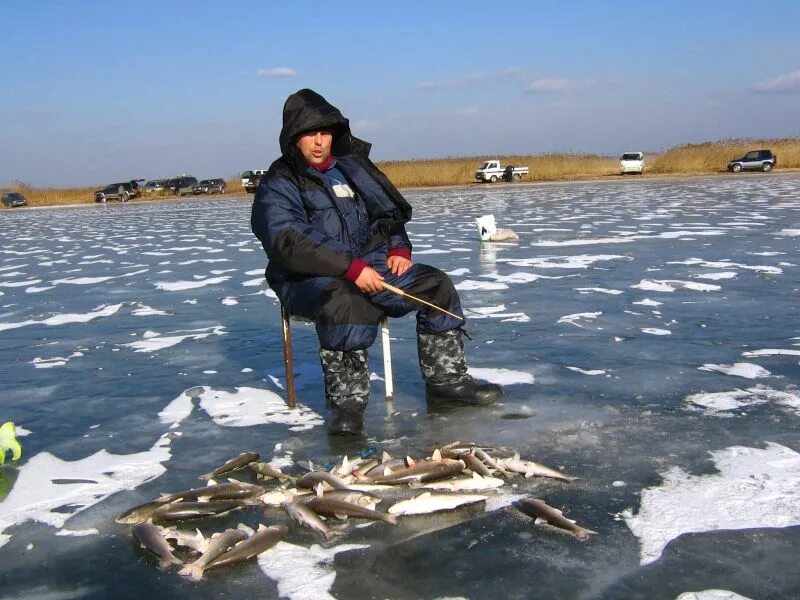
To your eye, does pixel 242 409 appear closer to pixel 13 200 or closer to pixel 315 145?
pixel 315 145

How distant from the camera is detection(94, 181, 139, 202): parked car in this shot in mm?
55553

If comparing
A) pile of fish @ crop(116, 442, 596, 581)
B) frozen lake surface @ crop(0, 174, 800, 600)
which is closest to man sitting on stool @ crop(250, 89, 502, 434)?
frozen lake surface @ crop(0, 174, 800, 600)

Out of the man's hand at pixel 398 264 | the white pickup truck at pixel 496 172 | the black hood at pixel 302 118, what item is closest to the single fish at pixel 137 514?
the man's hand at pixel 398 264

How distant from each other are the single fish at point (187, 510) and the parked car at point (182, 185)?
58774 mm

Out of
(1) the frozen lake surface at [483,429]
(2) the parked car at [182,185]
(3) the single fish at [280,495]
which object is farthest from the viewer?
(2) the parked car at [182,185]

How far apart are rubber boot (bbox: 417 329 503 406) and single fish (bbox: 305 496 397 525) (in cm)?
155

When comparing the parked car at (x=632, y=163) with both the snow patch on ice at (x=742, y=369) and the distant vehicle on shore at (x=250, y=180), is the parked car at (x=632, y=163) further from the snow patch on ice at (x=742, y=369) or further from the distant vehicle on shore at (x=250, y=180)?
the snow patch on ice at (x=742, y=369)

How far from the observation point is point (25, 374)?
5859 mm

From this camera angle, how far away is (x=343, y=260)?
437 cm

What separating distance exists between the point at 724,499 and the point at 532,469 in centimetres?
76

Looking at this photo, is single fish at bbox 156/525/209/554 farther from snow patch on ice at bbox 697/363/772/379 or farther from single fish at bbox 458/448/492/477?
snow patch on ice at bbox 697/363/772/379

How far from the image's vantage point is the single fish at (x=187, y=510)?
10.5ft

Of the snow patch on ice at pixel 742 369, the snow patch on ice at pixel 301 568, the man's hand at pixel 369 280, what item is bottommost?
the snow patch on ice at pixel 742 369

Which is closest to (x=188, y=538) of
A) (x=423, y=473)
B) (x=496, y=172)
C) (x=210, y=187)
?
(x=423, y=473)
